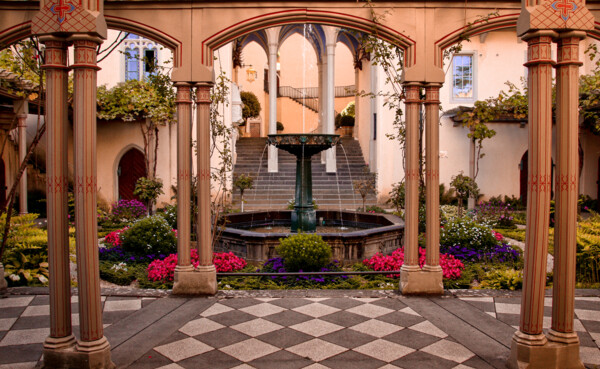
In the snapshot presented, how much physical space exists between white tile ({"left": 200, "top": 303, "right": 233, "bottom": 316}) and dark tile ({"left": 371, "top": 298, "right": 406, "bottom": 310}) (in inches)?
66.0

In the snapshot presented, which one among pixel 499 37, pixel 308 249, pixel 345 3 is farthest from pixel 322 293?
pixel 499 37

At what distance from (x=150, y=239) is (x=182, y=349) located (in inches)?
179

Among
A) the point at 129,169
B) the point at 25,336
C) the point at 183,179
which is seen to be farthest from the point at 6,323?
the point at 129,169

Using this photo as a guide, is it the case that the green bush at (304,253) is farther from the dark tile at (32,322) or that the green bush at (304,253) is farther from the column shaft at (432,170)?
the dark tile at (32,322)

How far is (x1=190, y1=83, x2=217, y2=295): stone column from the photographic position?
6445 millimetres

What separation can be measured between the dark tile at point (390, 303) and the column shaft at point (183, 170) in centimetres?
232

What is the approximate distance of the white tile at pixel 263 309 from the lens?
18.6ft

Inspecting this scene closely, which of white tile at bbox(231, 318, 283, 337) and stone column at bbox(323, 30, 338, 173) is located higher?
stone column at bbox(323, 30, 338, 173)

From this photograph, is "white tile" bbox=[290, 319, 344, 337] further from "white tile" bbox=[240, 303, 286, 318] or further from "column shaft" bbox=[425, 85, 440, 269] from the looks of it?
"column shaft" bbox=[425, 85, 440, 269]

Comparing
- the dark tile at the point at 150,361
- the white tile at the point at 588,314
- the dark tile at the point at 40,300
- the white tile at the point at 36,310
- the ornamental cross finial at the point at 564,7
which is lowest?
the dark tile at the point at 150,361

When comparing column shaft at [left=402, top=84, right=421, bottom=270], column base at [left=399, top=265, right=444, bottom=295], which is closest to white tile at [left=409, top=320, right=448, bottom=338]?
column base at [left=399, top=265, right=444, bottom=295]

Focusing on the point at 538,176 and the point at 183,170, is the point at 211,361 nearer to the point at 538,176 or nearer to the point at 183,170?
the point at 183,170

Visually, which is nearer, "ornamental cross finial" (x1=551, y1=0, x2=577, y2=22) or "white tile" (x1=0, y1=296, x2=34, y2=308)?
"ornamental cross finial" (x1=551, y1=0, x2=577, y2=22)

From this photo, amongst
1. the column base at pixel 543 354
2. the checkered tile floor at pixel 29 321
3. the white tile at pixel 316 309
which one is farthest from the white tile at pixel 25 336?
the column base at pixel 543 354
